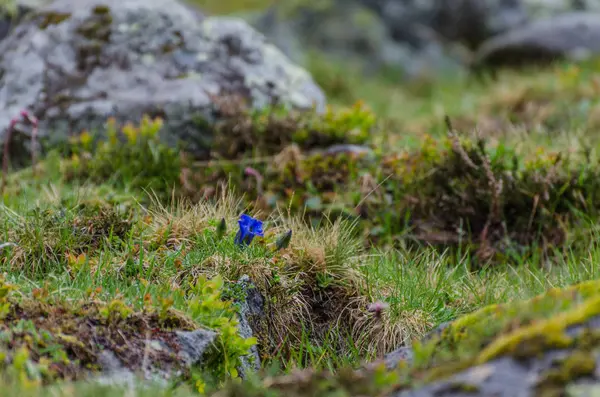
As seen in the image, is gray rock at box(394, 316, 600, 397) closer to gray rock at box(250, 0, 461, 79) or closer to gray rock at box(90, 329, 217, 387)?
gray rock at box(90, 329, 217, 387)

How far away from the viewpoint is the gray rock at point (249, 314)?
2.89 m

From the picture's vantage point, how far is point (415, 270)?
3615 millimetres

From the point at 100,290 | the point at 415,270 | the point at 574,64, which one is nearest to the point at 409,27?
the point at 574,64

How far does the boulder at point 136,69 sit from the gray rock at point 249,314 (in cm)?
236

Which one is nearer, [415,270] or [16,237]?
[16,237]

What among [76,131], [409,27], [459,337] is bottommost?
[409,27]

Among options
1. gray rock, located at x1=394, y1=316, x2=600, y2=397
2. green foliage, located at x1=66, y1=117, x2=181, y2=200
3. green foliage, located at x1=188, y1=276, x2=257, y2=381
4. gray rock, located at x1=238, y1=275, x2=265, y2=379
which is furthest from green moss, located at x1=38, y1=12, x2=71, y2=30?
gray rock, located at x1=394, y1=316, x2=600, y2=397

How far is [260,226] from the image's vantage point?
10.6 ft

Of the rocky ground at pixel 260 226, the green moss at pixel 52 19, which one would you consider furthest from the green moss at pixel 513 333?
the green moss at pixel 52 19

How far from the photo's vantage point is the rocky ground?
7.48 ft

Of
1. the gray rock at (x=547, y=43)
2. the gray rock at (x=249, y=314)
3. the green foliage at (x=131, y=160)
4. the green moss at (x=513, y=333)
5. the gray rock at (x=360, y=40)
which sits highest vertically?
the green moss at (x=513, y=333)

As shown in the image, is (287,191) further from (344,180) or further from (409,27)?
(409,27)

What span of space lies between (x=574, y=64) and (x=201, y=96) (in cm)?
618

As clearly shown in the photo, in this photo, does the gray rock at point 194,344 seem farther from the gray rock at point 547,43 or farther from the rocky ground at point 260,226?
the gray rock at point 547,43
